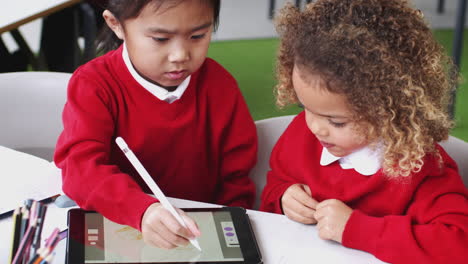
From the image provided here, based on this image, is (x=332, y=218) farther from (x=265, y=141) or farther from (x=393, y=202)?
(x=265, y=141)

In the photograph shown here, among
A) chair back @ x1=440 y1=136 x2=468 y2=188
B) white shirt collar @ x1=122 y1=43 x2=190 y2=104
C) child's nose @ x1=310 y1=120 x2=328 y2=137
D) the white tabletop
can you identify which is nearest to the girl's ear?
white shirt collar @ x1=122 y1=43 x2=190 y2=104

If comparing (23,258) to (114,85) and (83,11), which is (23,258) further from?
(83,11)

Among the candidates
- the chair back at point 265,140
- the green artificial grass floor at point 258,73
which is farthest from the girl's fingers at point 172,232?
the green artificial grass floor at point 258,73

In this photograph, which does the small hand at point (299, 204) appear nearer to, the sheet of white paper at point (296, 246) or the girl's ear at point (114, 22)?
the sheet of white paper at point (296, 246)

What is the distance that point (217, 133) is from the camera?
4.72ft

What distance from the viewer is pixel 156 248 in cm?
101

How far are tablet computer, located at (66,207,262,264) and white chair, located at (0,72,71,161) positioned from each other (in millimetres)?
669

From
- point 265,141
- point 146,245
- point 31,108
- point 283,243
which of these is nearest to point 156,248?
point 146,245

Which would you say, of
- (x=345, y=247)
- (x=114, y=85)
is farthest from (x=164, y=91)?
(x=345, y=247)

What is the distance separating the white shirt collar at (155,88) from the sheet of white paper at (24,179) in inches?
9.5

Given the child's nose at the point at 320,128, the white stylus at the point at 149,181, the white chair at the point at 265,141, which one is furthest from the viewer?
the white chair at the point at 265,141

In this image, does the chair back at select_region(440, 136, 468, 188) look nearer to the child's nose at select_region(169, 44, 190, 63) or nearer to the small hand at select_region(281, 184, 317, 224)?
the small hand at select_region(281, 184, 317, 224)

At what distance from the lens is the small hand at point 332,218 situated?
1091 mm

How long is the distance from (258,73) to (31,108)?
2.31 meters
